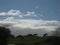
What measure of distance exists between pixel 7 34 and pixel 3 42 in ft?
6.95

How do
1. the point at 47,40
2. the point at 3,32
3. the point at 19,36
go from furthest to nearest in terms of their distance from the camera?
the point at 19,36, the point at 47,40, the point at 3,32

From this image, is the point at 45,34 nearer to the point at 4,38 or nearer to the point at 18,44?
the point at 18,44

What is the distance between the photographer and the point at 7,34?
202 feet

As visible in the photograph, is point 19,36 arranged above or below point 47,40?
above

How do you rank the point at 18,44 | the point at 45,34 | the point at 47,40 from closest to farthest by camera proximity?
the point at 47,40 < the point at 18,44 < the point at 45,34

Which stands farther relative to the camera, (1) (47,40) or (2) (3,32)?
(1) (47,40)

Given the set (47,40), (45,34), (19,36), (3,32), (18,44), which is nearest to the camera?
(3,32)

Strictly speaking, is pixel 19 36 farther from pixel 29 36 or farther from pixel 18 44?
pixel 18 44

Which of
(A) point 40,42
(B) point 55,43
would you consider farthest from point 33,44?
(B) point 55,43

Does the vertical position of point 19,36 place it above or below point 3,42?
above

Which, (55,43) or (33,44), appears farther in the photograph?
(33,44)

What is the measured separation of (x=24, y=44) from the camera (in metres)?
69.4

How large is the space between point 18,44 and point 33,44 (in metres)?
4.50

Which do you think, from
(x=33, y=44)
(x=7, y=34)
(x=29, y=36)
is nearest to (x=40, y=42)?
(x=33, y=44)
